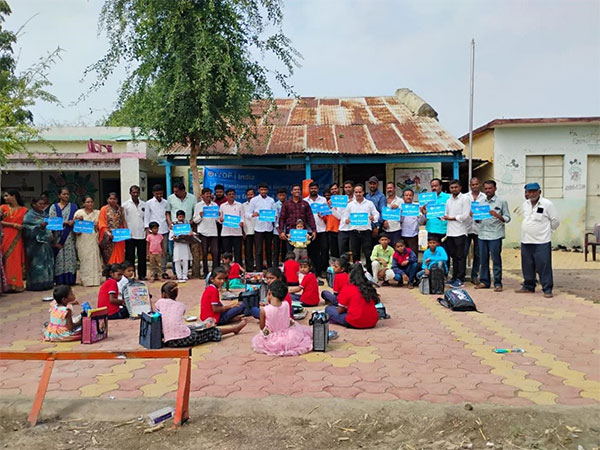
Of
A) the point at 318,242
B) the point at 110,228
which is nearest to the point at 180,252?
the point at 110,228

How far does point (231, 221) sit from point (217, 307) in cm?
417

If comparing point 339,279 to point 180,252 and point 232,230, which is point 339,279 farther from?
point 180,252

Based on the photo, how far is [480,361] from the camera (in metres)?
5.02

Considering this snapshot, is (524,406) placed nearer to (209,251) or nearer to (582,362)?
(582,362)

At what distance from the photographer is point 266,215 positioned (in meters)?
10.6

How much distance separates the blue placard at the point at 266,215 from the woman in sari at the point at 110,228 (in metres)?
2.56

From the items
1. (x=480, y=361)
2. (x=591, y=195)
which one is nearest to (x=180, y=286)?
(x=480, y=361)

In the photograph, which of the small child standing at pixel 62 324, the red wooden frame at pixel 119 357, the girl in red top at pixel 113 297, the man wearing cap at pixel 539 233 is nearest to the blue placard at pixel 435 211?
the man wearing cap at pixel 539 233

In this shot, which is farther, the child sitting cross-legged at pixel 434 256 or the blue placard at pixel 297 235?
the blue placard at pixel 297 235

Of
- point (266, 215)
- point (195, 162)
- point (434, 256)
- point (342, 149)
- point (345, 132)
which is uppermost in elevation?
point (345, 132)

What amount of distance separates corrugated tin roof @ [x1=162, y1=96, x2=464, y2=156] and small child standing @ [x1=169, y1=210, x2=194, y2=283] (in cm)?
232

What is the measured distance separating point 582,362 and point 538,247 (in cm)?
382

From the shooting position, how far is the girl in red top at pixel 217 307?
6.30 m

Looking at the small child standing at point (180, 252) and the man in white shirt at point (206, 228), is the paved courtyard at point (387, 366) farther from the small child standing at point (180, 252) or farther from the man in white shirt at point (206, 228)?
the man in white shirt at point (206, 228)
